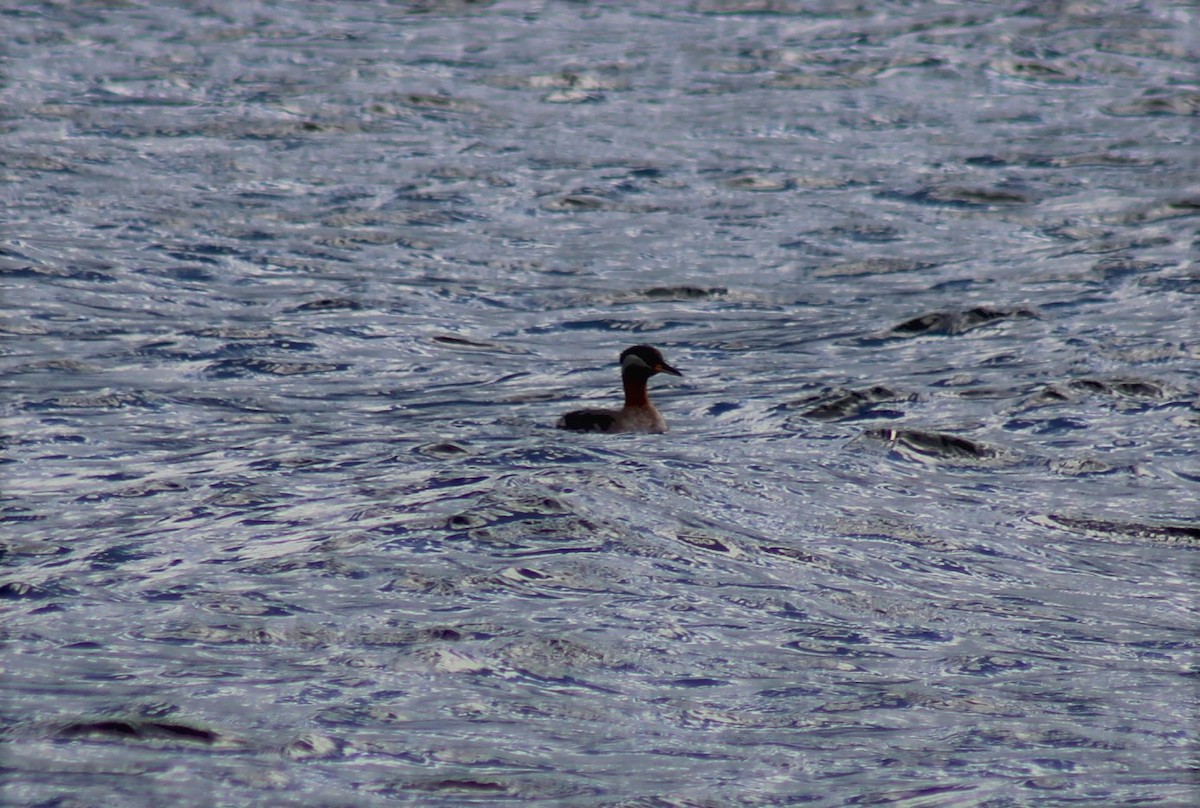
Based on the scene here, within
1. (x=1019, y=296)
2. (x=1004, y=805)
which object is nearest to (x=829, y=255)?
(x=1019, y=296)

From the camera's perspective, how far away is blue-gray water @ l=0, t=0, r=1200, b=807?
859 cm

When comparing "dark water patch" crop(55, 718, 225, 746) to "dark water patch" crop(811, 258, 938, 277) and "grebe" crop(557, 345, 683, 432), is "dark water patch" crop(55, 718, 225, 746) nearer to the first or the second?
"grebe" crop(557, 345, 683, 432)

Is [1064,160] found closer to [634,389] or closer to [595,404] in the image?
[595,404]

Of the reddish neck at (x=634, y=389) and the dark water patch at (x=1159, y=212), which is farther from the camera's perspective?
the dark water patch at (x=1159, y=212)

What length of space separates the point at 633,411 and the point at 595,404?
113 centimetres

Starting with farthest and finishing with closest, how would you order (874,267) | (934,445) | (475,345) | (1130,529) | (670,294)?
(874,267), (670,294), (475,345), (934,445), (1130,529)

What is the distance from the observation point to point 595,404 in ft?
47.8

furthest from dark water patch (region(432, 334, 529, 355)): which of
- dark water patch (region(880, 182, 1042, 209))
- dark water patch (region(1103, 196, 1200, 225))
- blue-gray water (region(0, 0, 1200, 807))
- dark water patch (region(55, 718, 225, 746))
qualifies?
dark water patch (region(55, 718, 225, 746))

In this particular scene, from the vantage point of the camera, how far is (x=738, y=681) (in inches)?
361

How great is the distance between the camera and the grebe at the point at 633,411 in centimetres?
1338

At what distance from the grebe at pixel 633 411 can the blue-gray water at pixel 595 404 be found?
0.20m

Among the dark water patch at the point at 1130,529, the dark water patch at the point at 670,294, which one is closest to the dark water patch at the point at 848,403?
the dark water patch at the point at 1130,529

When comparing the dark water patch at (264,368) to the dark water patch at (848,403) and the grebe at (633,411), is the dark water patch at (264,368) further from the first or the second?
the dark water patch at (848,403)

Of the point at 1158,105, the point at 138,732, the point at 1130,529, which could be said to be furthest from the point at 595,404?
the point at 1158,105
